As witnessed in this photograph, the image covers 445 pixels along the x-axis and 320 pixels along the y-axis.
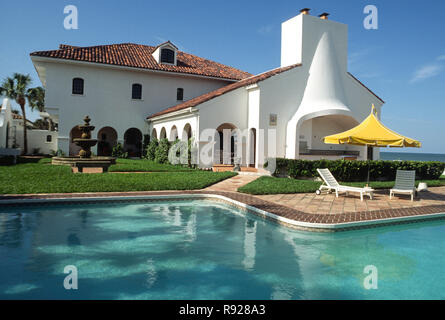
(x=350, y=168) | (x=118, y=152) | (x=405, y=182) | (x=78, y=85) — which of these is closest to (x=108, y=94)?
(x=78, y=85)

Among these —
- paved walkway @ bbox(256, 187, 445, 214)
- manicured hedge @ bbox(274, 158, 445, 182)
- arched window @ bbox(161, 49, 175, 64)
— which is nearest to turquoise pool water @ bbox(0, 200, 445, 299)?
paved walkway @ bbox(256, 187, 445, 214)

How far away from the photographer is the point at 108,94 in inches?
1043

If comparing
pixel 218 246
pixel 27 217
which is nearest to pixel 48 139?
pixel 27 217

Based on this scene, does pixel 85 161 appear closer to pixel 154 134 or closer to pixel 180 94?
pixel 154 134

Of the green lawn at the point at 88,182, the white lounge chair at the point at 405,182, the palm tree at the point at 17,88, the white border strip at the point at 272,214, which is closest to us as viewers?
the white border strip at the point at 272,214

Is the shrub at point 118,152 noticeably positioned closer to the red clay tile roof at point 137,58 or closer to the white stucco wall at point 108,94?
the white stucco wall at point 108,94

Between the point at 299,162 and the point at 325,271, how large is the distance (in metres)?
11.2

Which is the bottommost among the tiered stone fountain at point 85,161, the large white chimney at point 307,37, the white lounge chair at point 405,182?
the white lounge chair at point 405,182

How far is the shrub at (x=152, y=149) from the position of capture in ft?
82.3

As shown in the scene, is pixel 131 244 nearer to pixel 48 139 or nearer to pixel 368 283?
pixel 368 283

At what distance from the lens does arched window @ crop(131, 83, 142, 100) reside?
89.9ft

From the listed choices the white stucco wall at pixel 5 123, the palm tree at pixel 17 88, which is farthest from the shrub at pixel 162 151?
the palm tree at pixel 17 88

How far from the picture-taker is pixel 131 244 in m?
7.16

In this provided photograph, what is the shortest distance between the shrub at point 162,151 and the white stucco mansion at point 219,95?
1.20 meters
